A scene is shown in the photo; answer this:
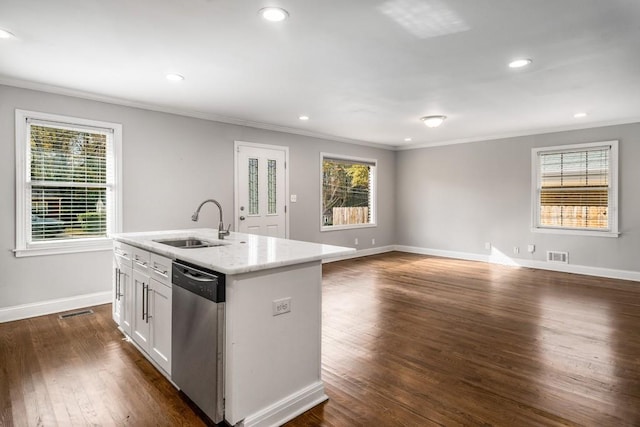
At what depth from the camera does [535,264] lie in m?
6.51

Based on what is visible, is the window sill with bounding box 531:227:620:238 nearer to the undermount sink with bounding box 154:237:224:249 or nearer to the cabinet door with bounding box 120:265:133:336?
the undermount sink with bounding box 154:237:224:249

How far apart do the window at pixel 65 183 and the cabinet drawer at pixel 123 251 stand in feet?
4.09

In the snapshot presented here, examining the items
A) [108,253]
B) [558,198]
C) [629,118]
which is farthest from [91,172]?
[629,118]

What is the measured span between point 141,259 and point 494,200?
6418 millimetres

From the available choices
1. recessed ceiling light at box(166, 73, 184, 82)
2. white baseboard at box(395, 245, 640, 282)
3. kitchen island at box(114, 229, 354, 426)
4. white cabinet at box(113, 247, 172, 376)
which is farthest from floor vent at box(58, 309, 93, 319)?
white baseboard at box(395, 245, 640, 282)

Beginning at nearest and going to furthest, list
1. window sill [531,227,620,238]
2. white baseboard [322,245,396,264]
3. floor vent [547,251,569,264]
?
window sill [531,227,620,238], floor vent [547,251,569,264], white baseboard [322,245,396,264]

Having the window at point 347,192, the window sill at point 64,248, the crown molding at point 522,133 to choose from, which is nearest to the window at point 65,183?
the window sill at point 64,248

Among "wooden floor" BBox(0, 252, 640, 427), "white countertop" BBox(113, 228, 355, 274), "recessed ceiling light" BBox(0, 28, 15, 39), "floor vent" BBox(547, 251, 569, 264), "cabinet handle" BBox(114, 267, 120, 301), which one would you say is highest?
"recessed ceiling light" BBox(0, 28, 15, 39)

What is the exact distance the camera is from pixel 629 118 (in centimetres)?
548

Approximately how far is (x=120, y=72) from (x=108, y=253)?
2180 millimetres

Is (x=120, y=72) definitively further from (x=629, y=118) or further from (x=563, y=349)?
(x=629, y=118)

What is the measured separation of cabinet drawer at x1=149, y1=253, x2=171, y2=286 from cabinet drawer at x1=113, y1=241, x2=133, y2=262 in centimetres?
50

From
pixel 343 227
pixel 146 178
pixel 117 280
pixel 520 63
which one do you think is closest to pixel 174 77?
pixel 146 178

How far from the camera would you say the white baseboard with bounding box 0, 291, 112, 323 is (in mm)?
3745
